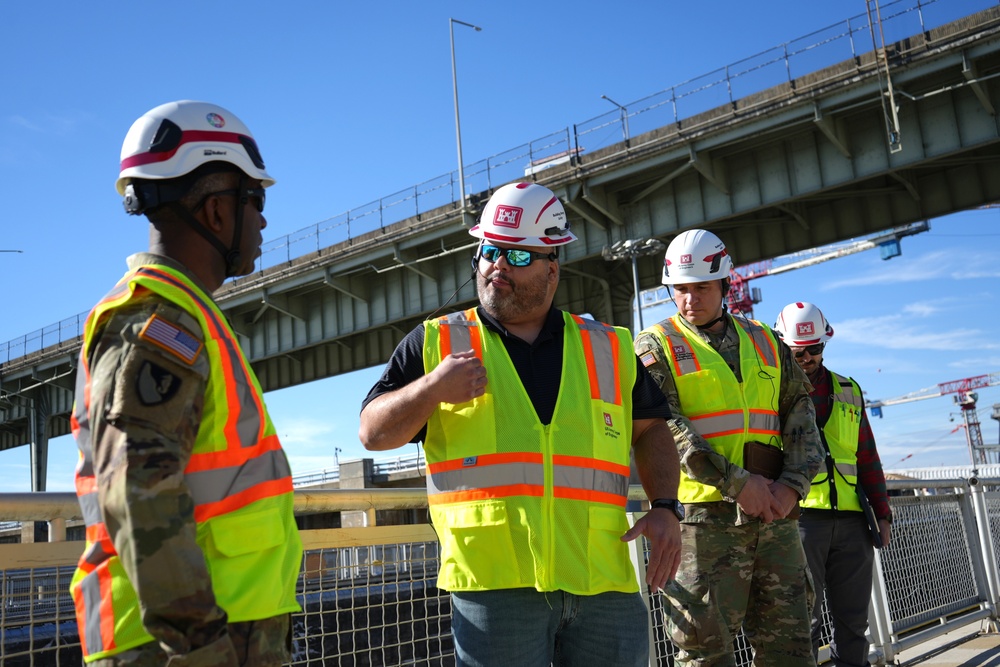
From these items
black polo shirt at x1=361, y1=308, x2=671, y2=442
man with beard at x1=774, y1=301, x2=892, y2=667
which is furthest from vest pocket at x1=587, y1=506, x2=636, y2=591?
man with beard at x1=774, y1=301, x2=892, y2=667

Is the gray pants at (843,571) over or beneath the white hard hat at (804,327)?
beneath

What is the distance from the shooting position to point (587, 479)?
3227 millimetres

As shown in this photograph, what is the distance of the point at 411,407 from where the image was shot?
3.10m

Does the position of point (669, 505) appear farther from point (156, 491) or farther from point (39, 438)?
point (39, 438)

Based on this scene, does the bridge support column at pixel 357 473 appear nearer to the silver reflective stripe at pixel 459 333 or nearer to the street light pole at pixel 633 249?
the street light pole at pixel 633 249

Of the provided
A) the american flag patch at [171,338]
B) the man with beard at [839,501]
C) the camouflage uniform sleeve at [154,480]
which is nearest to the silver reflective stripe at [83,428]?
the camouflage uniform sleeve at [154,480]

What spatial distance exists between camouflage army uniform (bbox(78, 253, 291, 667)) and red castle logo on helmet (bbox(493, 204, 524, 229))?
1.67m

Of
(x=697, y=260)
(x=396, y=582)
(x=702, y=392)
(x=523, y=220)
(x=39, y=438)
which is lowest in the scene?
(x=396, y=582)

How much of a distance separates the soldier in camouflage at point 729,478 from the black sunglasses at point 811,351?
1.83 m

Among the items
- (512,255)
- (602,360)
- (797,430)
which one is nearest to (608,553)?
(602,360)

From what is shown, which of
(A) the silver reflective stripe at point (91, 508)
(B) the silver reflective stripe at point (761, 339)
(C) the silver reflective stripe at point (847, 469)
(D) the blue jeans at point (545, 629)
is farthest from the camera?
(C) the silver reflective stripe at point (847, 469)

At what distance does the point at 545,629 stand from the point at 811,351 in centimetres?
427

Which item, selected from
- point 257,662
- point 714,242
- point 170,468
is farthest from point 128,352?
point 714,242

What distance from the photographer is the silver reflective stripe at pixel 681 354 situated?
15.2ft
